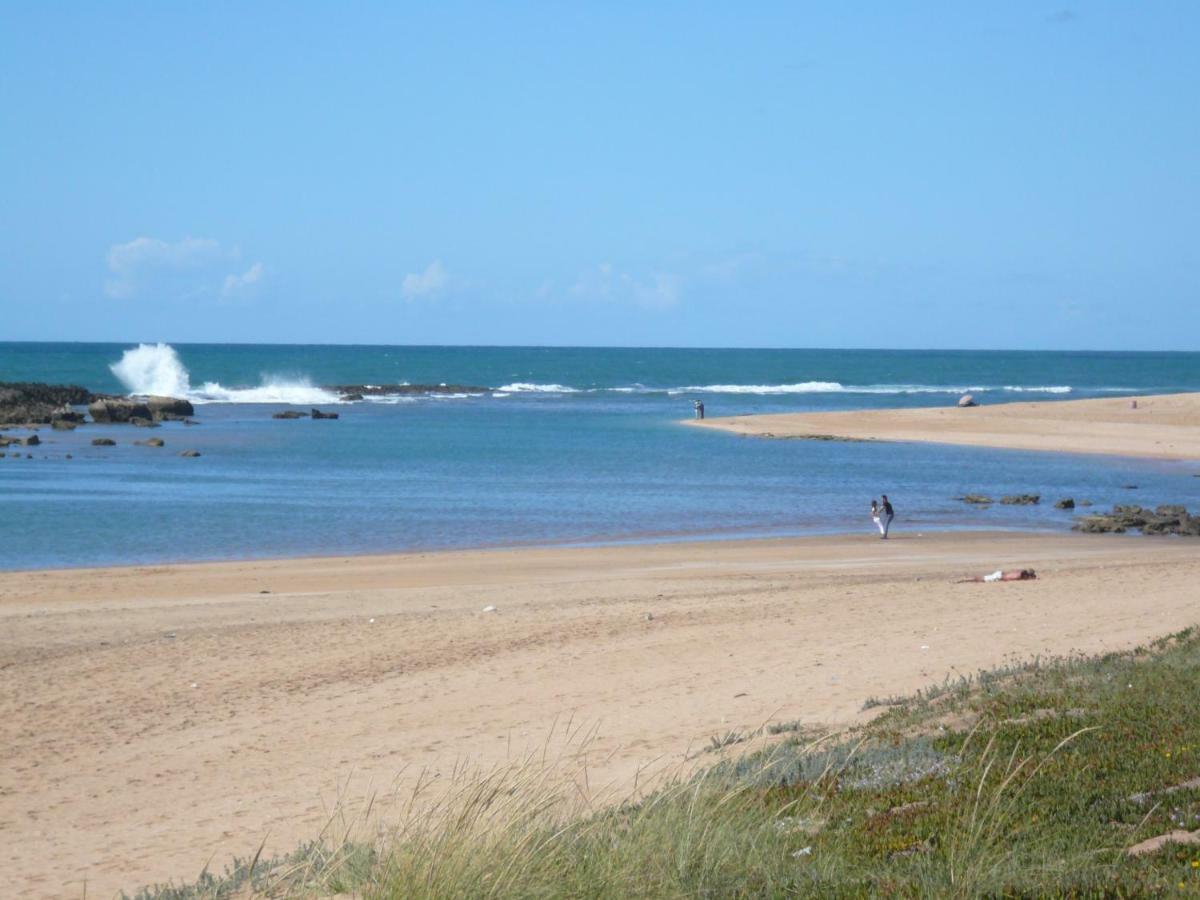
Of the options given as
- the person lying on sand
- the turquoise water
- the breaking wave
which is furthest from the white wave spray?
the person lying on sand

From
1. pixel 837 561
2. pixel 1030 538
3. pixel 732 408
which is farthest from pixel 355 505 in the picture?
pixel 732 408

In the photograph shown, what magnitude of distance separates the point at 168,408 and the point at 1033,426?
41.5 meters

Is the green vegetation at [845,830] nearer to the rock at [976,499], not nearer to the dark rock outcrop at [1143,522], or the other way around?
Answer: the dark rock outcrop at [1143,522]

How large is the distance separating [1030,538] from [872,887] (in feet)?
73.5

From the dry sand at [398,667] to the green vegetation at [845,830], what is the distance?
1.90 meters

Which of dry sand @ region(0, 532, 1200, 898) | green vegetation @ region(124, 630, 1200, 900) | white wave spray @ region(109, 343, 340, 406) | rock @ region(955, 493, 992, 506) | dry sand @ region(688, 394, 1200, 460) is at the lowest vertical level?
dry sand @ region(0, 532, 1200, 898)

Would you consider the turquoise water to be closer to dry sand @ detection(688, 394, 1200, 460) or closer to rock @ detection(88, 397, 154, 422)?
dry sand @ detection(688, 394, 1200, 460)

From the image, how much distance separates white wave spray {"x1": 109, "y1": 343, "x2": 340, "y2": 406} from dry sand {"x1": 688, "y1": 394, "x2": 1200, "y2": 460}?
33613 millimetres

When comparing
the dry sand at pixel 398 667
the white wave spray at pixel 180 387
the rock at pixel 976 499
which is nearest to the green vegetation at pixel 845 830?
the dry sand at pixel 398 667

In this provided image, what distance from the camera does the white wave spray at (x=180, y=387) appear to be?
8756 centimetres

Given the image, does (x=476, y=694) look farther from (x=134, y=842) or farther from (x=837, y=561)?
(x=837, y=561)

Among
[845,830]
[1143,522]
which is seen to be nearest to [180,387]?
[1143,522]

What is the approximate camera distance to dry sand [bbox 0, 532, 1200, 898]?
9.41 meters

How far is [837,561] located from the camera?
2308 centimetres
